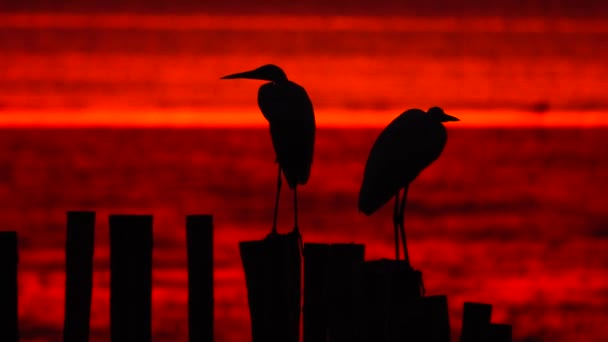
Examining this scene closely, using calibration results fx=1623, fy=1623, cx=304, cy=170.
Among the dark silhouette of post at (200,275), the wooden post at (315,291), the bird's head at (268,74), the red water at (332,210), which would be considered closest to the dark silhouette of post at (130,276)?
the dark silhouette of post at (200,275)

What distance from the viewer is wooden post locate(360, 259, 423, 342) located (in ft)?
24.5

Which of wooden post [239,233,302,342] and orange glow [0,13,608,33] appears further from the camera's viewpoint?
orange glow [0,13,608,33]

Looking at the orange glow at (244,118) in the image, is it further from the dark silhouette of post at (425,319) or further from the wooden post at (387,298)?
the dark silhouette of post at (425,319)

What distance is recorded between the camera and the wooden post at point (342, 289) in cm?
800

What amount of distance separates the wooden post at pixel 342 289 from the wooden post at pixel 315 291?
0.08 meters

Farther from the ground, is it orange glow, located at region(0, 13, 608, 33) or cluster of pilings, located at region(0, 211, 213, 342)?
orange glow, located at region(0, 13, 608, 33)

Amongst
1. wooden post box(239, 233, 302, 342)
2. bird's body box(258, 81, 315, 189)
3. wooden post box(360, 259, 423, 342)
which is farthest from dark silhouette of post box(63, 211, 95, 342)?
bird's body box(258, 81, 315, 189)

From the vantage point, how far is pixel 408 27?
47.1 meters

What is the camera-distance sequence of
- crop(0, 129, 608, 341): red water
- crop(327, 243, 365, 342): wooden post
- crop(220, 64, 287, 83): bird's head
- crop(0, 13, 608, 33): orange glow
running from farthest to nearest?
crop(0, 13, 608, 33): orange glow
crop(0, 129, 608, 341): red water
crop(220, 64, 287, 83): bird's head
crop(327, 243, 365, 342): wooden post

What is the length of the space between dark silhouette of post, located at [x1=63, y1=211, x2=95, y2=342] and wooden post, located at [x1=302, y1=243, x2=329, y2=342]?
1099 mm

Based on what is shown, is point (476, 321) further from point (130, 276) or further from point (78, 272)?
point (78, 272)

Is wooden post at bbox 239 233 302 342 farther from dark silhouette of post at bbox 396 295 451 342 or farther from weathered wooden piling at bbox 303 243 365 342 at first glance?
dark silhouette of post at bbox 396 295 451 342

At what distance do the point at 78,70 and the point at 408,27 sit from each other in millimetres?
14509

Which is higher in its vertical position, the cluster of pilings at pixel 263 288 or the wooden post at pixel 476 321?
the cluster of pilings at pixel 263 288
